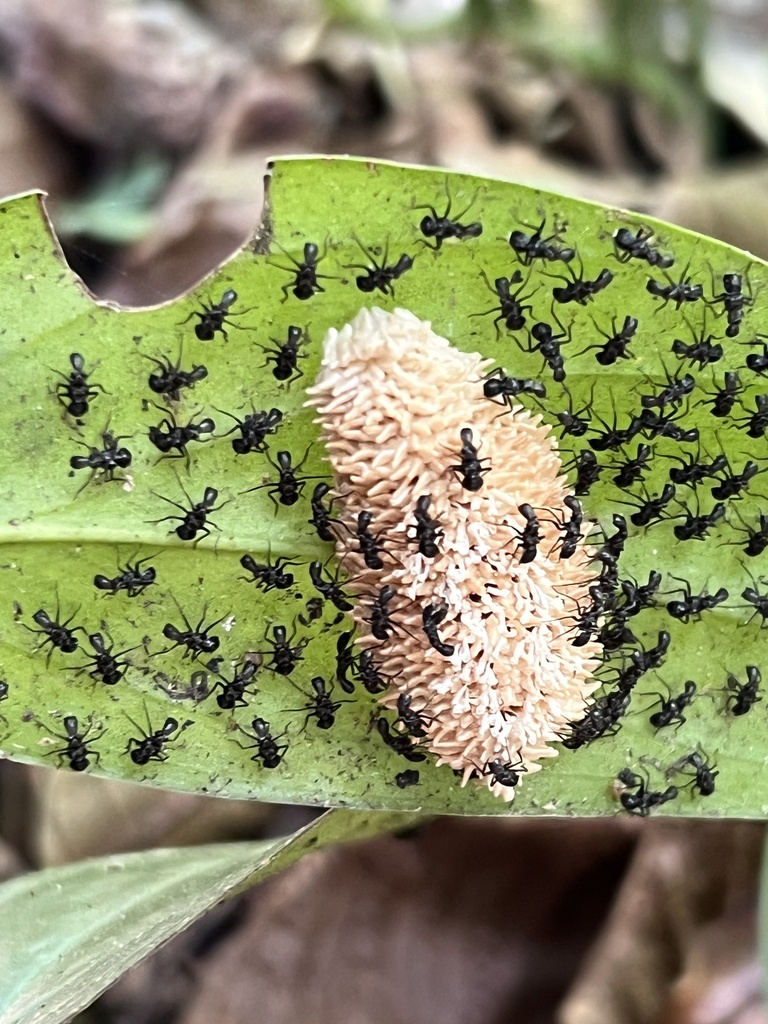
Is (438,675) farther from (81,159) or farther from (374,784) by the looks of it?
(81,159)

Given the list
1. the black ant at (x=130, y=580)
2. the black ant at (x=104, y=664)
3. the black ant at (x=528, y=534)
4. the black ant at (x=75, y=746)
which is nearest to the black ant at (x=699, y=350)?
the black ant at (x=528, y=534)

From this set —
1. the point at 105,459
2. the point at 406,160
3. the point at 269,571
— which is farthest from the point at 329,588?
the point at 406,160

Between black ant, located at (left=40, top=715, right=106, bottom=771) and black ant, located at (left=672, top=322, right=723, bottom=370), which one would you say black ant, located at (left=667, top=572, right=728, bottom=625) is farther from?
black ant, located at (left=40, top=715, right=106, bottom=771)

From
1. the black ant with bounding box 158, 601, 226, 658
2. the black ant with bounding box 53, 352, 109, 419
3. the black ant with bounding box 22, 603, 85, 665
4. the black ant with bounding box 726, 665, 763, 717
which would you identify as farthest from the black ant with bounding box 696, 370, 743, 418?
the black ant with bounding box 22, 603, 85, 665

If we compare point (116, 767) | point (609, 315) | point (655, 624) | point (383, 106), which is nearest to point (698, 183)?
point (383, 106)

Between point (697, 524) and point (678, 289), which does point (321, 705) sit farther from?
point (678, 289)
